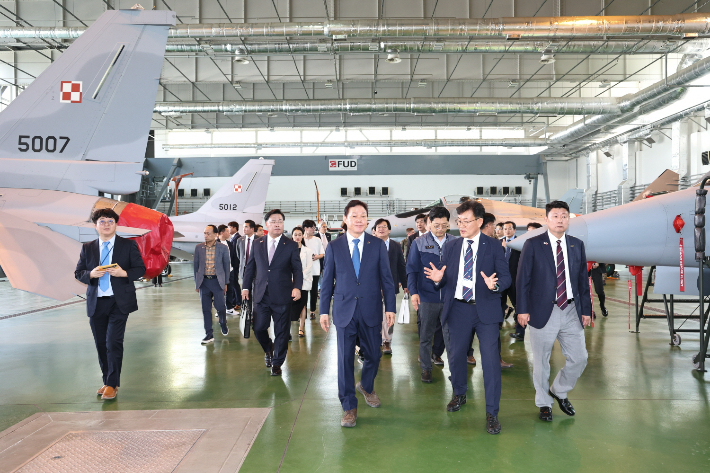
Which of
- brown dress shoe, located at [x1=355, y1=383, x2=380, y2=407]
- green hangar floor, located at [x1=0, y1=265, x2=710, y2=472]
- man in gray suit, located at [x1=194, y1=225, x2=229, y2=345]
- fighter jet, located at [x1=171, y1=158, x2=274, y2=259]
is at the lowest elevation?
green hangar floor, located at [x1=0, y1=265, x2=710, y2=472]

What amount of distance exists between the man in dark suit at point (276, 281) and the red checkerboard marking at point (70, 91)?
2.21 meters

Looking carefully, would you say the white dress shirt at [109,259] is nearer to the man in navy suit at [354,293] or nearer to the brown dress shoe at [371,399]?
the man in navy suit at [354,293]

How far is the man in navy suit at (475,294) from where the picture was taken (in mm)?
3812

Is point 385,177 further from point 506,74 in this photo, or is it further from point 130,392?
point 130,392

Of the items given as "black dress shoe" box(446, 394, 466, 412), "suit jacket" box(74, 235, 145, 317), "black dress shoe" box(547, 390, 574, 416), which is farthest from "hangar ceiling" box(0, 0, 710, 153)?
"black dress shoe" box(547, 390, 574, 416)

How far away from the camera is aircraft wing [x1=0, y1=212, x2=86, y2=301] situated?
410cm

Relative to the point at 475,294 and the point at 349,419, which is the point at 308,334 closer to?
the point at 349,419

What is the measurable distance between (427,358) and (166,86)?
73.7 ft

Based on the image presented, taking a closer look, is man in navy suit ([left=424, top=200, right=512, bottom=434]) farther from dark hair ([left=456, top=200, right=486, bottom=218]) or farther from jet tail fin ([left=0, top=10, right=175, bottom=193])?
jet tail fin ([left=0, top=10, right=175, bottom=193])

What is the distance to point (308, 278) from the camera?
7.86 metres

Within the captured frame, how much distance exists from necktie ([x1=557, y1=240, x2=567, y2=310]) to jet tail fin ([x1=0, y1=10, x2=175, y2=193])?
413 centimetres

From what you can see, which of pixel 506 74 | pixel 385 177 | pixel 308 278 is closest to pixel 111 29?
pixel 308 278

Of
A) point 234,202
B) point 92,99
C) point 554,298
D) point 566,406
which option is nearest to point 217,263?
point 92,99

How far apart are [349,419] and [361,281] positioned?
1117 millimetres
